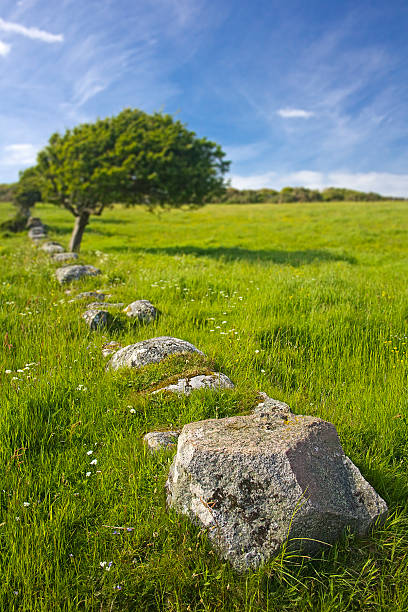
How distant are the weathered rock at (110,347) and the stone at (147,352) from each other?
33 cm

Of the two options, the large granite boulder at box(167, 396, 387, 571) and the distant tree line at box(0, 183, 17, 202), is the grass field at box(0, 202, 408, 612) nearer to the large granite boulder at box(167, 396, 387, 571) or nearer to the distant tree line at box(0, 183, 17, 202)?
the large granite boulder at box(167, 396, 387, 571)

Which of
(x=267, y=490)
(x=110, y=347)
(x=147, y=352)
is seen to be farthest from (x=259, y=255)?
(x=267, y=490)

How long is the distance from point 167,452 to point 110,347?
270cm

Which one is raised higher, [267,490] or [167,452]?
[267,490]

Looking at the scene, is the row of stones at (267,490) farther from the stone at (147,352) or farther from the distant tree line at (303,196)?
the distant tree line at (303,196)

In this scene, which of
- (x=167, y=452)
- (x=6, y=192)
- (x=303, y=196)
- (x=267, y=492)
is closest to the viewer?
(x=267, y=492)

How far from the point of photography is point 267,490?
2.51 metres

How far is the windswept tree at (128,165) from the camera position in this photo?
17.5m

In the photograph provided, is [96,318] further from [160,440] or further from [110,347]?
[160,440]

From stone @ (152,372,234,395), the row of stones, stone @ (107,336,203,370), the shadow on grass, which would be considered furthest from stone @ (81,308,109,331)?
the shadow on grass

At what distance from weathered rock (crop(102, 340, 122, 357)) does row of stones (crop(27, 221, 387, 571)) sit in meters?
2.71

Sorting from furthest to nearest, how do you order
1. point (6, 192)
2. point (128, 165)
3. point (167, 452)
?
1. point (6, 192)
2. point (128, 165)
3. point (167, 452)

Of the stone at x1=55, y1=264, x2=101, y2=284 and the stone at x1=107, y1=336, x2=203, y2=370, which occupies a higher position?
the stone at x1=55, y1=264, x2=101, y2=284

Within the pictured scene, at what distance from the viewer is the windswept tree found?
1748 centimetres
